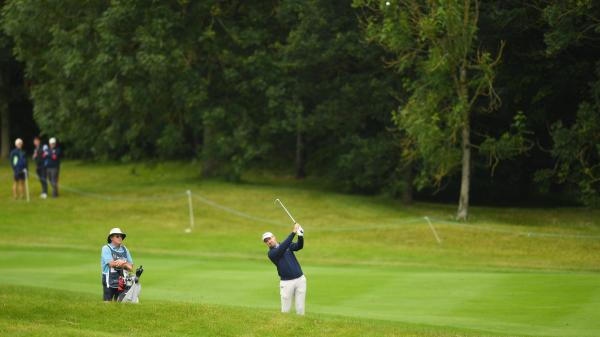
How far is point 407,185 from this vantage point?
4059 centimetres

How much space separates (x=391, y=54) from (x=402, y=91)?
1.63m

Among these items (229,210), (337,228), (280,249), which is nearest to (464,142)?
(337,228)

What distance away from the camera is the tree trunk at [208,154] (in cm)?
4275

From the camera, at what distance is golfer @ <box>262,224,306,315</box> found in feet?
54.2

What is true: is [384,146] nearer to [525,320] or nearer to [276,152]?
[276,152]

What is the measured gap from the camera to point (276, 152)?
5088cm

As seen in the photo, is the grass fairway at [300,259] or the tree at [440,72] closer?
Answer: the grass fairway at [300,259]

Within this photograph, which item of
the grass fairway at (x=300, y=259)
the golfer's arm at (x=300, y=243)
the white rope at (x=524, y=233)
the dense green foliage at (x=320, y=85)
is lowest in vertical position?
the grass fairway at (x=300, y=259)

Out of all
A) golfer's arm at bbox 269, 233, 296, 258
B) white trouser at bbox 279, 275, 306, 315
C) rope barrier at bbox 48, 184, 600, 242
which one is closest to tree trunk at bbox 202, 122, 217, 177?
rope barrier at bbox 48, 184, 600, 242

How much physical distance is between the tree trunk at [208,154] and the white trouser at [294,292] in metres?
24.5

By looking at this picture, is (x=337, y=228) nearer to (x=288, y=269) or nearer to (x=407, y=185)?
(x=407, y=185)

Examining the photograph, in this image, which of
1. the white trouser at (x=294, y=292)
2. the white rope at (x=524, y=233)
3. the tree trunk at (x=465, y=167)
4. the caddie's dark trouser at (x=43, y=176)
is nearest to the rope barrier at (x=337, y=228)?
the white rope at (x=524, y=233)

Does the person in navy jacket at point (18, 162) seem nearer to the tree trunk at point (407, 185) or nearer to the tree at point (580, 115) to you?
the tree trunk at point (407, 185)

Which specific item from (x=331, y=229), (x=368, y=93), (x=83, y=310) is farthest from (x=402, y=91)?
(x=83, y=310)
